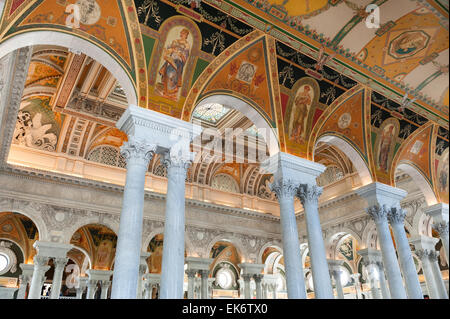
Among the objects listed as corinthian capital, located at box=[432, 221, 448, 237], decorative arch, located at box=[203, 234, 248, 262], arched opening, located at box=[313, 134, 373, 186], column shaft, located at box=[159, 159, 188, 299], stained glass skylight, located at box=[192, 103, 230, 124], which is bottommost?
column shaft, located at box=[159, 159, 188, 299]

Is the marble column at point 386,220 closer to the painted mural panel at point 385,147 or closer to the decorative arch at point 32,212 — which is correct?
the painted mural panel at point 385,147

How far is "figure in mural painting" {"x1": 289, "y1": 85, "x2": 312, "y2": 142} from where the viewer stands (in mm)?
9266

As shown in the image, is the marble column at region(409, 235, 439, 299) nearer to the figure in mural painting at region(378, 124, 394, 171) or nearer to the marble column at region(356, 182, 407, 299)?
the marble column at region(356, 182, 407, 299)

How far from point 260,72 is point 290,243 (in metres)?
4.34

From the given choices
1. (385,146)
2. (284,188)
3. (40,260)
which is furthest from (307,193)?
(40,260)

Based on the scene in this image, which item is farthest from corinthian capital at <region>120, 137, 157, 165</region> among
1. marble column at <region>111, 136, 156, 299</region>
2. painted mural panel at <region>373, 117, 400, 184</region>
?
painted mural panel at <region>373, 117, 400, 184</region>

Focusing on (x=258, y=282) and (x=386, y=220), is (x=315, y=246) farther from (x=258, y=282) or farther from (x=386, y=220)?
(x=258, y=282)

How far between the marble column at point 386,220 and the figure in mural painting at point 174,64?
6.95 metres

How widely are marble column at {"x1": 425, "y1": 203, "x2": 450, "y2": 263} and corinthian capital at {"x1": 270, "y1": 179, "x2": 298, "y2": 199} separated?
655cm

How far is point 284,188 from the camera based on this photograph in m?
Answer: 8.27

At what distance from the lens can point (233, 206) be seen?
660 inches

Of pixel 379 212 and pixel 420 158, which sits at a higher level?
pixel 420 158

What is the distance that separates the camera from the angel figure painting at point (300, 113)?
9250 mm

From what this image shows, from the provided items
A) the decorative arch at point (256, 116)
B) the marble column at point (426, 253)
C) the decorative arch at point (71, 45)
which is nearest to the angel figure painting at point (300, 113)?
the decorative arch at point (256, 116)
